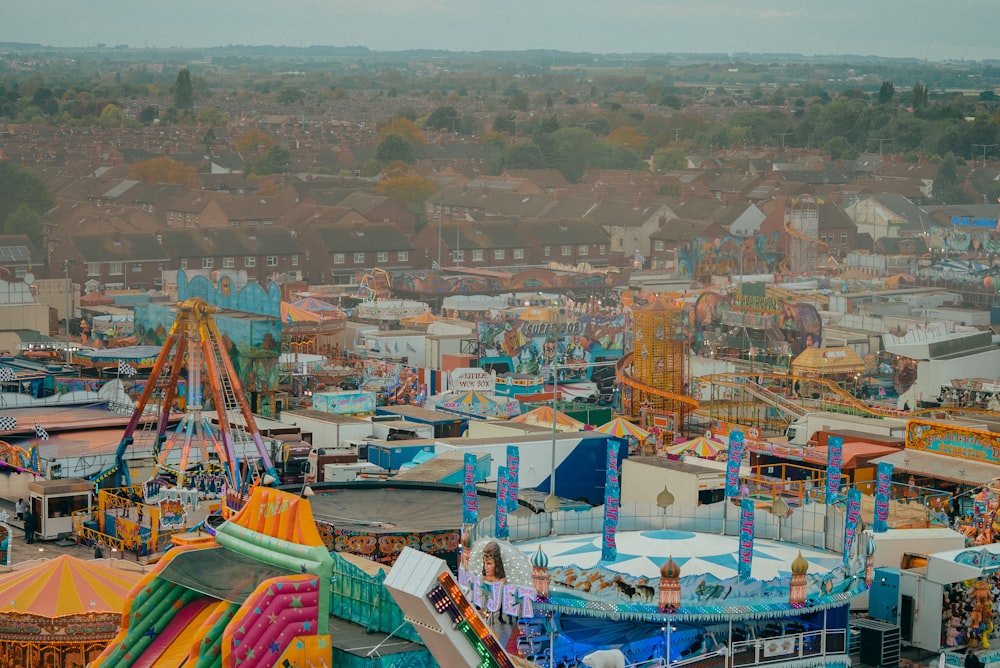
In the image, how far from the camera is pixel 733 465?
78.6 feet

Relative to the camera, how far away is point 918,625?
895 inches

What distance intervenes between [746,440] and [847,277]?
35.3 meters

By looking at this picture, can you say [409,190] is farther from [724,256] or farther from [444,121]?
[444,121]

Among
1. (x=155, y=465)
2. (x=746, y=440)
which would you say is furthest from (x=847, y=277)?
(x=155, y=465)

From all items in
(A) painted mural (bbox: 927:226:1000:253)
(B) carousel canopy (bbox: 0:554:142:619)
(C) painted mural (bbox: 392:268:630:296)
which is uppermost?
(B) carousel canopy (bbox: 0:554:142:619)

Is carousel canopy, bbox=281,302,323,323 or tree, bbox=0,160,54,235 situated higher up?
carousel canopy, bbox=281,302,323,323

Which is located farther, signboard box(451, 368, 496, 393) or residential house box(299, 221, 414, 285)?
residential house box(299, 221, 414, 285)

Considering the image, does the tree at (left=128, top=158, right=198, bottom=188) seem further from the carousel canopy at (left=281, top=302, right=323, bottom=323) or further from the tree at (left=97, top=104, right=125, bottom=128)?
the carousel canopy at (left=281, top=302, right=323, bottom=323)

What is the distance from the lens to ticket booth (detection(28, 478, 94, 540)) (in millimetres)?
29875

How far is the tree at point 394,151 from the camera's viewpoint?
130 meters

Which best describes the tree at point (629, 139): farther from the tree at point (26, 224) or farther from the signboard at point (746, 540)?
the signboard at point (746, 540)

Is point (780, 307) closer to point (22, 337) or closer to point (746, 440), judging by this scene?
point (746, 440)

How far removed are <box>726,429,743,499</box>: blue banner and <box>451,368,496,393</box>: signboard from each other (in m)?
18.7

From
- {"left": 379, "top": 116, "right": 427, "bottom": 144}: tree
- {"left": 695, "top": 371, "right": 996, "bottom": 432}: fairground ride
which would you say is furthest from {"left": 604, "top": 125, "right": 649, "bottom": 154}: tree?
{"left": 695, "top": 371, "right": 996, "bottom": 432}: fairground ride
